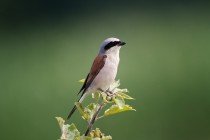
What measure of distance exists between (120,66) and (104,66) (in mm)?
3847

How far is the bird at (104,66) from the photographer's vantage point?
224 cm

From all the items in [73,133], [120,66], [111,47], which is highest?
[111,47]

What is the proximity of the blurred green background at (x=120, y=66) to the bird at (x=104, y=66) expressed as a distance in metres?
2.76

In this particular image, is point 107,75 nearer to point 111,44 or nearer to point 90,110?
point 111,44

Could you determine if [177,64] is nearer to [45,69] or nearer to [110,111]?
[45,69]

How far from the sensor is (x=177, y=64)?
680cm

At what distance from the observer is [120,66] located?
20.6 feet

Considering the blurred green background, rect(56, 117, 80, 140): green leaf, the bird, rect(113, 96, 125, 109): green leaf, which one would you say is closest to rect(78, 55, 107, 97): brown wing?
the bird

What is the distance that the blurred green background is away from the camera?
5656mm

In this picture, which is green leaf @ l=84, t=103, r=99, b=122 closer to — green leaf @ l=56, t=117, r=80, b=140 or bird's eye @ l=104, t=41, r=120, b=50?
green leaf @ l=56, t=117, r=80, b=140

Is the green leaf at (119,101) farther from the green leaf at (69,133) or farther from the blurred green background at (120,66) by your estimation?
the blurred green background at (120,66)

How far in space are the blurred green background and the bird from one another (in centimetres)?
276

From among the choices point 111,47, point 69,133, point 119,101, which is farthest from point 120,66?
point 69,133

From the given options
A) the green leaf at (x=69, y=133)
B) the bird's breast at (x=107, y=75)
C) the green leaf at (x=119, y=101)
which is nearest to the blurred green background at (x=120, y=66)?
the bird's breast at (x=107, y=75)
